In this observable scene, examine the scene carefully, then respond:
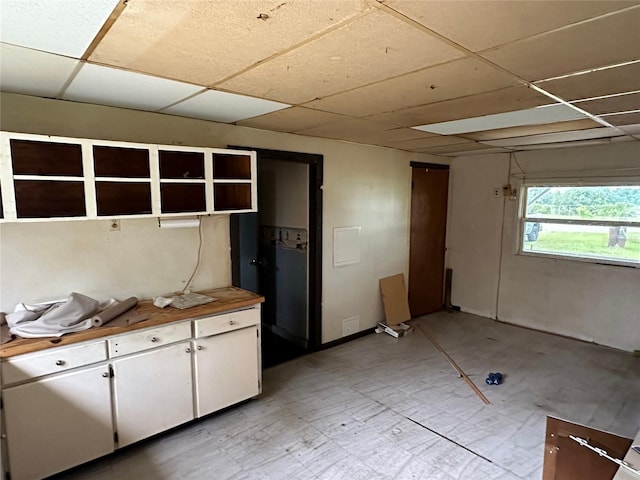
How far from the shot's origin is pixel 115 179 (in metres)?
2.34

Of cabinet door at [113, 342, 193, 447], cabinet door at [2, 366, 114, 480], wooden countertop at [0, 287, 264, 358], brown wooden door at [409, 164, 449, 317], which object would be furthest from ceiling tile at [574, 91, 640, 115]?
cabinet door at [2, 366, 114, 480]

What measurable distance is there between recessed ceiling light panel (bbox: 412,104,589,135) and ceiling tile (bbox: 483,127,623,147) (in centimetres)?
70

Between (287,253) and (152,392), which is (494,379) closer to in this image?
(287,253)

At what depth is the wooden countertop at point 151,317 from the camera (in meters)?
1.98

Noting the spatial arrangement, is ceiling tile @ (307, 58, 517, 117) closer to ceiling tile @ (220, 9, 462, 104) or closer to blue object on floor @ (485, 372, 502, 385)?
ceiling tile @ (220, 9, 462, 104)

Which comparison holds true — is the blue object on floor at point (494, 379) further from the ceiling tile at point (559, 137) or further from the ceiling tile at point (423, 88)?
the ceiling tile at point (423, 88)

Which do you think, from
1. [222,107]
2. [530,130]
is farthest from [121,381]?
[530,130]

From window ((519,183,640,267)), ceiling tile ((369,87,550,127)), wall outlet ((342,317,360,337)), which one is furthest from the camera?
wall outlet ((342,317,360,337))

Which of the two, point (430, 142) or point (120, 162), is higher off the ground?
point (430, 142)

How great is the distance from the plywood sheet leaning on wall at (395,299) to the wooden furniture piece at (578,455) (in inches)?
122

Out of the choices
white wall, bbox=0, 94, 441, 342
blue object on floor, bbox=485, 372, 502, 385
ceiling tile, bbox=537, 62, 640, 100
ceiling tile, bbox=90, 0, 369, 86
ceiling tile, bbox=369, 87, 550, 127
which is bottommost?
blue object on floor, bbox=485, 372, 502, 385

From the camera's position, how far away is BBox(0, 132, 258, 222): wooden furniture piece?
205cm

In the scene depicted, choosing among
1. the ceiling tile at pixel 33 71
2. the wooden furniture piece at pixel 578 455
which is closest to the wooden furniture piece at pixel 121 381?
the ceiling tile at pixel 33 71

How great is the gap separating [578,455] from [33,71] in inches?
124
